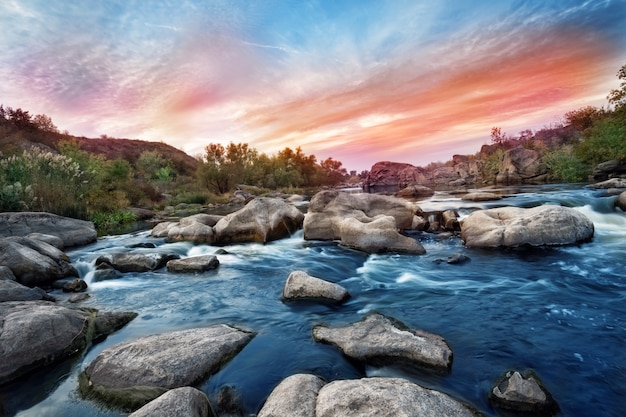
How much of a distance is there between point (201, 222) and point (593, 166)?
37617 millimetres

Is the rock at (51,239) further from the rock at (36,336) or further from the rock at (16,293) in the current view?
the rock at (36,336)

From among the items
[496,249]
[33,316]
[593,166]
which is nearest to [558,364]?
[496,249]

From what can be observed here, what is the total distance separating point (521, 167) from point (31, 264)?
4983cm

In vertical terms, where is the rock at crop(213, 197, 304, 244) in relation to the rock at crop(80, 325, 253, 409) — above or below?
above

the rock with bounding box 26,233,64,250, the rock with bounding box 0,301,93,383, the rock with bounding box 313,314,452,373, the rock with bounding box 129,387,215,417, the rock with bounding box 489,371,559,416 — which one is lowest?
the rock with bounding box 489,371,559,416

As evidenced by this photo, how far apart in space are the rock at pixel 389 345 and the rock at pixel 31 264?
7.37 m

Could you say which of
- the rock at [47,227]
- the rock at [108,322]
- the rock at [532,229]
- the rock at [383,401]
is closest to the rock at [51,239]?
the rock at [47,227]

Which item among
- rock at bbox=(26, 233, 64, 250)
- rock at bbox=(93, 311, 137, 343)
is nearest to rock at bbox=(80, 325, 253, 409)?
rock at bbox=(93, 311, 137, 343)

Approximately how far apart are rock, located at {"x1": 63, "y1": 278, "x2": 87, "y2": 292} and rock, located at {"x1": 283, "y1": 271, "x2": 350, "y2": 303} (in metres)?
5.15

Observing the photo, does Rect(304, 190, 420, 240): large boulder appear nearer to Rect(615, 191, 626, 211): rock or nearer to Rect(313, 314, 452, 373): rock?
Rect(313, 314, 452, 373): rock

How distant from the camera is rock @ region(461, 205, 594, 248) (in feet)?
32.6

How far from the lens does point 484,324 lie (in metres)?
5.53

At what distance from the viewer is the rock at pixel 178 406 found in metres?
3.03

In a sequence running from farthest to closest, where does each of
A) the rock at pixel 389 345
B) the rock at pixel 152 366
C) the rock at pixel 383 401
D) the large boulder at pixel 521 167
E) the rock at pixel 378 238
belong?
the large boulder at pixel 521 167
the rock at pixel 378 238
the rock at pixel 389 345
the rock at pixel 152 366
the rock at pixel 383 401
